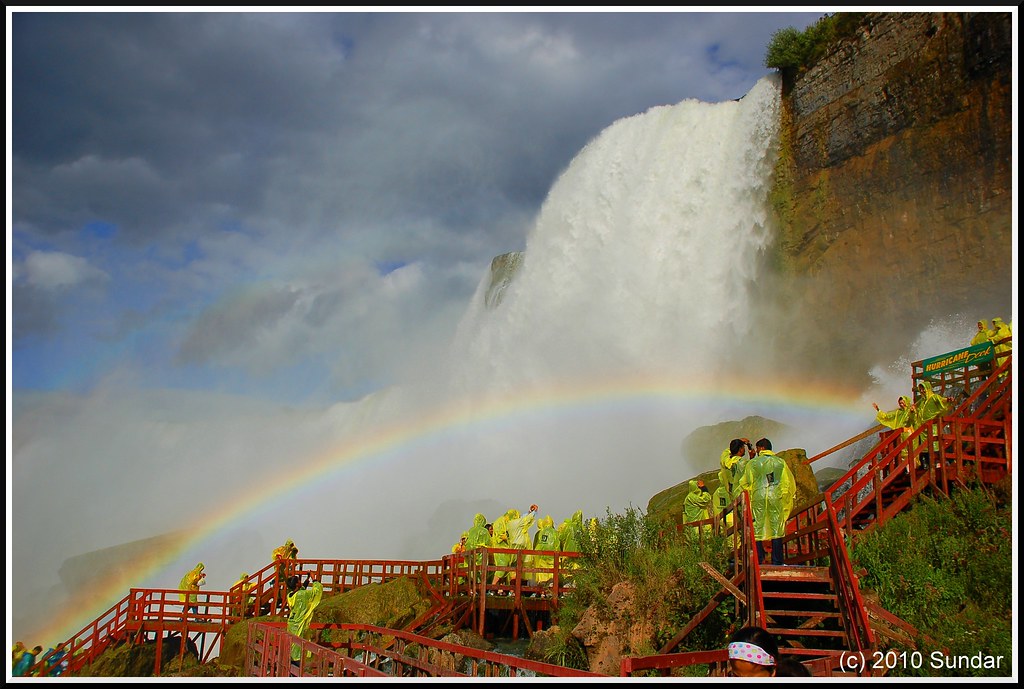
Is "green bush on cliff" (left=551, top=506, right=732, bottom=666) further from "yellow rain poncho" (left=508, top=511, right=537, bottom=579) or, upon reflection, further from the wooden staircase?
"yellow rain poncho" (left=508, top=511, right=537, bottom=579)

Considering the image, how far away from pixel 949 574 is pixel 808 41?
30.3 metres

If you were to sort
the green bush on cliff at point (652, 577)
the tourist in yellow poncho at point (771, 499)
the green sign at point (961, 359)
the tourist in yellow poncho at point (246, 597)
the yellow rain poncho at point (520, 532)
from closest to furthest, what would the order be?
the tourist in yellow poncho at point (771, 499), the green bush on cliff at point (652, 577), the green sign at point (961, 359), the yellow rain poncho at point (520, 532), the tourist in yellow poncho at point (246, 597)

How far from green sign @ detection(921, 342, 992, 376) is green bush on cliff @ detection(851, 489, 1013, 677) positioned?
4.37 meters

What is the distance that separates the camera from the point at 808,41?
34344 mm

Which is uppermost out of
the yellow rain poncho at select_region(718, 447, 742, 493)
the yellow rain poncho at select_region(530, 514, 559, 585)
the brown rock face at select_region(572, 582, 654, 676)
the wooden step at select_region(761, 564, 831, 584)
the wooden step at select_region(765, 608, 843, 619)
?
the yellow rain poncho at select_region(718, 447, 742, 493)

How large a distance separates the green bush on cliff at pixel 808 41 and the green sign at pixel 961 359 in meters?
21.4

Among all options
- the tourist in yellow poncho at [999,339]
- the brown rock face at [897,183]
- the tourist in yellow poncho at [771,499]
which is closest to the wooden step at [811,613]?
the tourist in yellow poncho at [771,499]

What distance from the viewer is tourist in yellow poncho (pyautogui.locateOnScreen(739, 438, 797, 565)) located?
996cm

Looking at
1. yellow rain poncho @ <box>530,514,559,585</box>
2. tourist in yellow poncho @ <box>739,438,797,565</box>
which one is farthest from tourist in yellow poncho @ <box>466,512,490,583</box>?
tourist in yellow poncho @ <box>739,438,797,565</box>

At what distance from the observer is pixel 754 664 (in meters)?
4.24

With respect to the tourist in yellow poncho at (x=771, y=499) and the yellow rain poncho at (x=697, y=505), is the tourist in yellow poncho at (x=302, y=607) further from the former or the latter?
the tourist in yellow poncho at (x=771, y=499)

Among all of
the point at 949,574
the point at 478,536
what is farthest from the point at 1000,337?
the point at 478,536

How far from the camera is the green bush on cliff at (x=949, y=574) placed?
26.5 feet

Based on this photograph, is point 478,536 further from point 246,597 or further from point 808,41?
point 808,41
